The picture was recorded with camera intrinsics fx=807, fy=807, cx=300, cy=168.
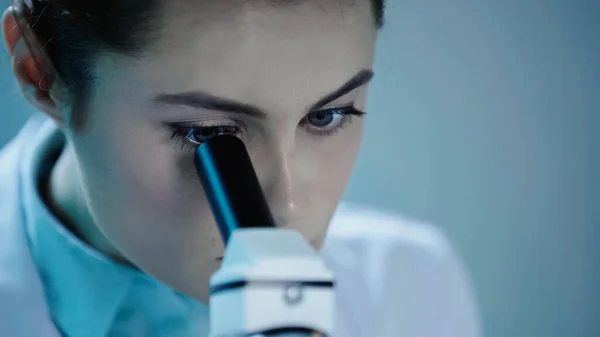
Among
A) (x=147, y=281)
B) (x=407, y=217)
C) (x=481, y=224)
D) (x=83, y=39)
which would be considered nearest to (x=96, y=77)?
(x=83, y=39)

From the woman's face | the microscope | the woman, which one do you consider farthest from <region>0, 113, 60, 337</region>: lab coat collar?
the microscope

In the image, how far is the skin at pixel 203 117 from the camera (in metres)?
0.49

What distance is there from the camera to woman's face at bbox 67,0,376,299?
490mm

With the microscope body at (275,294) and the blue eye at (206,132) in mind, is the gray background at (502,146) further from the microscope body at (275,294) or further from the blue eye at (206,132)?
the microscope body at (275,294)

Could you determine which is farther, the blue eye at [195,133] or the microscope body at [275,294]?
the blue eye at [195,133]

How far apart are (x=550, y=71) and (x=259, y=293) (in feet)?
2.36

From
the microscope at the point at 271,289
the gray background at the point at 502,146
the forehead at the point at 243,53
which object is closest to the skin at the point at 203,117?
the forehead at the point at 243,53

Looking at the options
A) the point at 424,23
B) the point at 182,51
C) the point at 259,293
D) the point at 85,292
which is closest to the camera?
the point at 259,293

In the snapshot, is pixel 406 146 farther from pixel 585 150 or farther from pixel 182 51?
pixel 182 51

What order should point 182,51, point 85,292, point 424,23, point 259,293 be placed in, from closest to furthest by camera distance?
point 259,293 < point 182,51 < point 85,292 < point 424,23

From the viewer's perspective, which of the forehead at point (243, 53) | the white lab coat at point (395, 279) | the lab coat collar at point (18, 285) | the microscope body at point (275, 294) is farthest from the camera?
the white lab coat at point (395, 279)

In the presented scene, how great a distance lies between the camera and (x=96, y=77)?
0.53m

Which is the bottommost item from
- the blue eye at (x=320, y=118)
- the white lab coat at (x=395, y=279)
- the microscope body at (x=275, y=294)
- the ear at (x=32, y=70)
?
the microscope body at (x=275, y=294)

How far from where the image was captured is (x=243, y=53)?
1.59 feet
